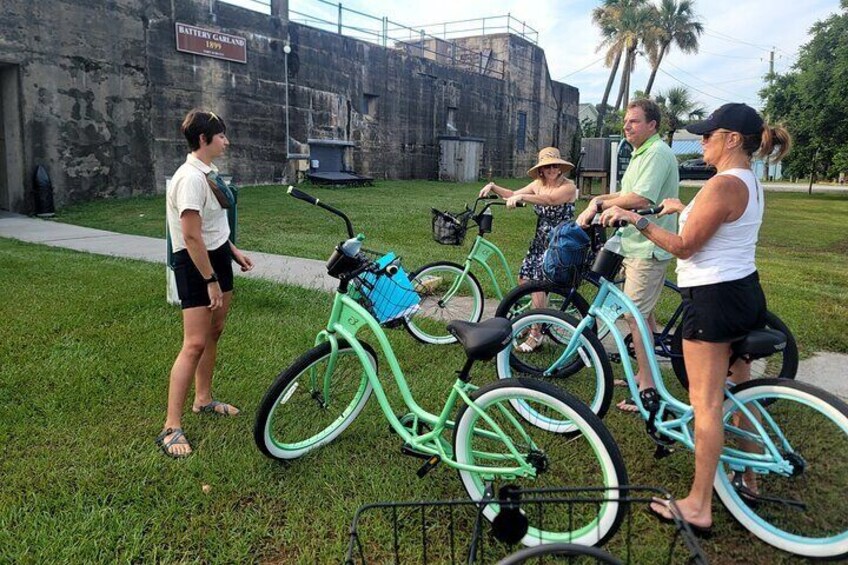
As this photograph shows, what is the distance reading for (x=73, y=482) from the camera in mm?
3059

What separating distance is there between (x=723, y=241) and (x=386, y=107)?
911 inches

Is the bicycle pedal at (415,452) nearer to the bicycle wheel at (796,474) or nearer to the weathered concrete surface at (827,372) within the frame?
the bicycle wheel at (796,474)

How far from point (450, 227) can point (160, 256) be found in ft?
17.9

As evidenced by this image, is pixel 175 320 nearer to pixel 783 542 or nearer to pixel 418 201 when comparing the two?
pixel 783 542

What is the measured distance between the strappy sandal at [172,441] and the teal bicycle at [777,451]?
6.23 ft

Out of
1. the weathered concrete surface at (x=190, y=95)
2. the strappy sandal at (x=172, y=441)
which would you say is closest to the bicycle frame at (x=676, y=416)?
the strappy sandal at (x=172, y=441)

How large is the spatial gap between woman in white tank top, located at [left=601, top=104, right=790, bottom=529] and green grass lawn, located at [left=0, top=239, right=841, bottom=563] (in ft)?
1.64

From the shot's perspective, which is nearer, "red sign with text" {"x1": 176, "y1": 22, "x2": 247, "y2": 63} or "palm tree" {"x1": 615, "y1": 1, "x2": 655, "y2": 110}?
"red sign with text" {"x1": 176, "y1": 22, "x2": 247, "y2": 63}

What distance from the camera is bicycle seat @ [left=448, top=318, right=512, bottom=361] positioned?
8.25 feet

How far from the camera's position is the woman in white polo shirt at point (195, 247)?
321 centimetres

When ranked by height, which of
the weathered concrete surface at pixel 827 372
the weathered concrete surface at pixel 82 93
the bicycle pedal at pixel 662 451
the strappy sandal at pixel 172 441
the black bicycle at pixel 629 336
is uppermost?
the weathered concrete surface at pixel 82 93

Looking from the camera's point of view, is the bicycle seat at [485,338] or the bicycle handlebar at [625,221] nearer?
the bicycle seat at [485,338]

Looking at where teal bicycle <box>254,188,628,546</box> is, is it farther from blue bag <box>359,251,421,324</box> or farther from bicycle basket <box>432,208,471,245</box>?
bicycle basket <box>432,208,471,245</box>

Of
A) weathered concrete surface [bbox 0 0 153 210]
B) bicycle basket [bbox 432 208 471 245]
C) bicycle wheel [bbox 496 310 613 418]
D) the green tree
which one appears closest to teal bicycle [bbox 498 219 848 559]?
bicycle wheel [bbox 496 310 613 418]
